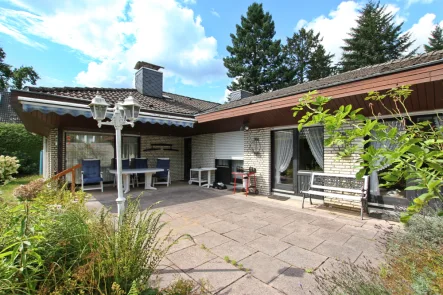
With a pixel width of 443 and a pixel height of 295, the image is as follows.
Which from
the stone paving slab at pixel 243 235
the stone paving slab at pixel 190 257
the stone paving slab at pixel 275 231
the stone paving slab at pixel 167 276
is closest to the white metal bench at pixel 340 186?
the stone paving slab at pixel 275 231

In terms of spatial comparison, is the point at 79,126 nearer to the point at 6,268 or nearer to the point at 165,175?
the point at 165,175

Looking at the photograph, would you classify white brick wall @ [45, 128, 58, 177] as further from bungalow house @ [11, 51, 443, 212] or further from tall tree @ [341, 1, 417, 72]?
tall tree @ [341, 1, 417, 72]

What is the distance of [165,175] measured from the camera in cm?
968

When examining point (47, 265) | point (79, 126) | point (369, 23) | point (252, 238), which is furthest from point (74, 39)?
point (369, 23)

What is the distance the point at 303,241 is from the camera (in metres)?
3.71

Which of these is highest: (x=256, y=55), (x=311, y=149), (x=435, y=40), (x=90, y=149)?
(x=435, y=40)

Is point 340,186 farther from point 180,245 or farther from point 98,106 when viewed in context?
point 98,106

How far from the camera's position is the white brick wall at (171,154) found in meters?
10.7

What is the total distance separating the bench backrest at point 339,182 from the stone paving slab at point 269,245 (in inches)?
105

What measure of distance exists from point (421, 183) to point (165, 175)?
9.40m

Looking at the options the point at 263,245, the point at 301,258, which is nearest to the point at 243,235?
the point at 263,245

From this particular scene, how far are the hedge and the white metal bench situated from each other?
678 inches

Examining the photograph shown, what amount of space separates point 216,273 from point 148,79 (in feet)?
37.5

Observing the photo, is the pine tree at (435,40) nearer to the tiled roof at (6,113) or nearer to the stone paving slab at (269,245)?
the stone paving slab at (269,245)
